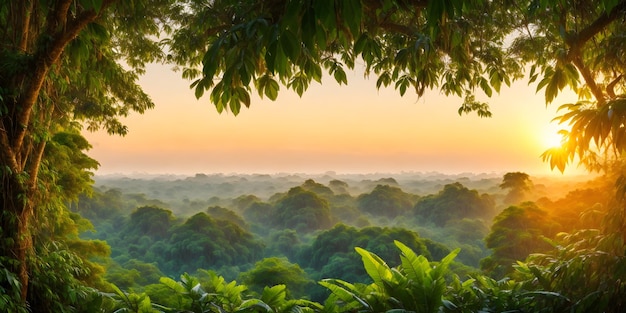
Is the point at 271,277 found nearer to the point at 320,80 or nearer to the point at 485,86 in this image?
the point at 485,86

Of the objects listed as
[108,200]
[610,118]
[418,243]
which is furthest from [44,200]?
[108,200]

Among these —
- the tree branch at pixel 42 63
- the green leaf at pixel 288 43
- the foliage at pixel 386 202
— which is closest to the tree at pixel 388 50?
the green leaf at pixel 288 43

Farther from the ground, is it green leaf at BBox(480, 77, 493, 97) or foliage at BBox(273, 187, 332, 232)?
green leaf at BBox(480, 77, 493, 97)

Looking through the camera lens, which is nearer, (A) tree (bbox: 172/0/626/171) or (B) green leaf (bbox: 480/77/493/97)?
(A) tree (bbox: 172/0/626/171)

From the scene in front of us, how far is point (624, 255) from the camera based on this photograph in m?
3.02

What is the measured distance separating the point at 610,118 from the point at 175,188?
132 m

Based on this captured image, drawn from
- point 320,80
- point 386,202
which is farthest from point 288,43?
point 386,202

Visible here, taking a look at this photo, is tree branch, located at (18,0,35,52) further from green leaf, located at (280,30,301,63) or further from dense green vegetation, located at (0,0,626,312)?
green leaf, located at (280,30,301,63)

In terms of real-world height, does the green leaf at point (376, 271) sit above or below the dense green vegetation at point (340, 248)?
above

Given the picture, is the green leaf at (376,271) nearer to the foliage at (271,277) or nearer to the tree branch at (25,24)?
the tree branch at (25,24)

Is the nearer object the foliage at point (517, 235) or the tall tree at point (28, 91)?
the tall tree at point (28, 91)

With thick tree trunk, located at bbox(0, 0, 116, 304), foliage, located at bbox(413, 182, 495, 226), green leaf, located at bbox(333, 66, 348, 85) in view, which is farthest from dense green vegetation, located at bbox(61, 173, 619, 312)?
green leaf, located at bbox(333, 66, 348, 85)

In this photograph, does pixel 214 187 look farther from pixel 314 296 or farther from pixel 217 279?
pixel 217 279

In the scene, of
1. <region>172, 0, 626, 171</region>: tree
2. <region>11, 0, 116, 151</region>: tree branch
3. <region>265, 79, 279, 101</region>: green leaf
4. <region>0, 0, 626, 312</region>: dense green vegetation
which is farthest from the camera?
<region>11, 0, 116, 151</region>: tree branch
